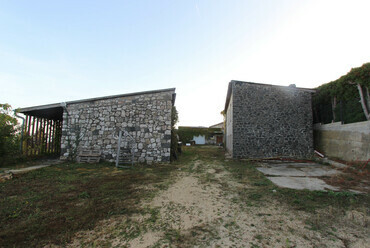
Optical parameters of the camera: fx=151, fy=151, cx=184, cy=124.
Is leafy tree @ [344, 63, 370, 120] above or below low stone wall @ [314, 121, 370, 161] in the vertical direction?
above

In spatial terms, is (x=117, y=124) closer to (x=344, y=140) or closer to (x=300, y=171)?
(x=300, y=171)

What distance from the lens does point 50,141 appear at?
373 inches

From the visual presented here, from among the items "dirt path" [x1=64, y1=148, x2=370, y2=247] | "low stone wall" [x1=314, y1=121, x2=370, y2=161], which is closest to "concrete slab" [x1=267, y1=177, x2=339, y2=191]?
"dirt path" [x1=64, y1=148, x2=370, y2=247]

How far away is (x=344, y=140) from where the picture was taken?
8305mm

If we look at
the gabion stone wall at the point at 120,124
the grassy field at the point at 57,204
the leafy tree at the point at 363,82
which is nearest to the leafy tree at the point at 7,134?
the gabion stone wall at the point at 120,124

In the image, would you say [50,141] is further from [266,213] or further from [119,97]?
[266,213]

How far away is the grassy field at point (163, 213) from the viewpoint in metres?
2.10

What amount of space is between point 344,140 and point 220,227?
10.1 m

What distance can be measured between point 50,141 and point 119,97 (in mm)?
5586

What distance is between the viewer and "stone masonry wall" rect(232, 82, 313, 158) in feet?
33.2

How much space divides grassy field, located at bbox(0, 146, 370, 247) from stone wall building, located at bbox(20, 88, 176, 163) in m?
3.45

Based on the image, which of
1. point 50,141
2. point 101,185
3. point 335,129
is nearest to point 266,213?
point 101,185

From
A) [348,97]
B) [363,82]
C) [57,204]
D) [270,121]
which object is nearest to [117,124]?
[57,204]

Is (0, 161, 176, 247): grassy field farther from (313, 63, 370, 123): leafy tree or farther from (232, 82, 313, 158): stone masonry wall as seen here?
(313, 63, 370, 123): leafy tree
